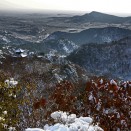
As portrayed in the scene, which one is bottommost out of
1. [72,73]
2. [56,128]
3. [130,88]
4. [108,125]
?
[72,73]

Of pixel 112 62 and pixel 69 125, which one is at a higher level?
pixel 69 125

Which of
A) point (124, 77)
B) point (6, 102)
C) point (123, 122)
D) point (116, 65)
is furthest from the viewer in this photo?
point (116, 65)

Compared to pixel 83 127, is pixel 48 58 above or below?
below

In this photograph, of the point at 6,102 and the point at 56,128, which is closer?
the point at 56,128

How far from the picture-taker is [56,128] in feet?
47.8

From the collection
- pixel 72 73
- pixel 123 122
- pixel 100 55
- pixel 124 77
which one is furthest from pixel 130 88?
pixel 100 55

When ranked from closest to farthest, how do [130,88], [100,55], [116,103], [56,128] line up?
[56,128], [116,103], [130,88], [100,55]

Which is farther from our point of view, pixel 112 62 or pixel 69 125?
pixel 112 62

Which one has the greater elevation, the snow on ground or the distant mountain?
the snow on ground

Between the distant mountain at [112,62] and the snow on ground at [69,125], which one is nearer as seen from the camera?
the snow on ground at [69,125]

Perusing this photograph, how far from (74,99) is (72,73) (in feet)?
297

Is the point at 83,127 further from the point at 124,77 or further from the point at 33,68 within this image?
the point at 124,77

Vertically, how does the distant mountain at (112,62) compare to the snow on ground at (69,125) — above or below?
below

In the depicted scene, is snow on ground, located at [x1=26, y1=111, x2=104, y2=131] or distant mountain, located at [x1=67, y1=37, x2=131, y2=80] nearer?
snow on ground, located at [x1=26, y1=111, x2=104, y2=131]
